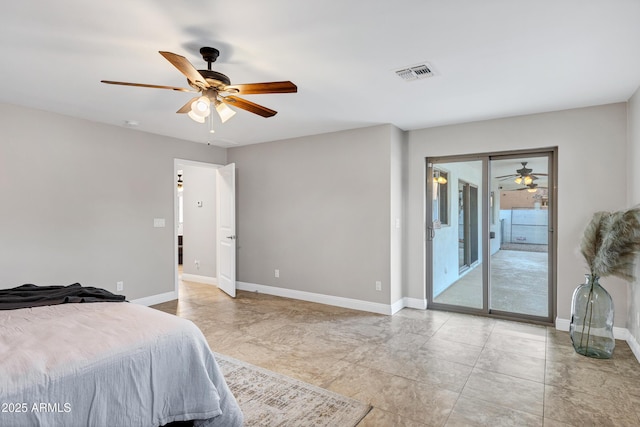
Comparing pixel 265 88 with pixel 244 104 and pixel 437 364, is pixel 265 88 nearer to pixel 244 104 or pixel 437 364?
pixel 244 104

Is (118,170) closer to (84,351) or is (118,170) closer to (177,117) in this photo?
(177,117)

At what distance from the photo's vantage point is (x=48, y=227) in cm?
402

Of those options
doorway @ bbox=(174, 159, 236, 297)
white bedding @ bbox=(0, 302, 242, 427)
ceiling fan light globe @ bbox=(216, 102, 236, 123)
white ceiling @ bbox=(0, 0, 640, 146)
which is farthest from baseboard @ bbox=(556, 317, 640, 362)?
doorway @ bbox=(174, 159, 236, 297)

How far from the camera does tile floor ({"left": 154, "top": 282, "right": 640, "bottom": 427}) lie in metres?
2.40

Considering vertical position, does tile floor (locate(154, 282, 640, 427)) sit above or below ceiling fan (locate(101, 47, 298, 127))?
below

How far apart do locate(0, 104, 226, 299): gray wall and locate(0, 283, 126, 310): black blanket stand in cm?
141

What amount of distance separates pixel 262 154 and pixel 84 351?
4454mm

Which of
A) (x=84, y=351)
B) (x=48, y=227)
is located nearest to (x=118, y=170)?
(x=48, y=227)

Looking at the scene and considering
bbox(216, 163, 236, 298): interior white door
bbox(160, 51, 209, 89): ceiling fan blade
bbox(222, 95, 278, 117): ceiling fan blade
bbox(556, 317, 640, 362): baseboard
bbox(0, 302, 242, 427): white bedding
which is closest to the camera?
bbox(0, 302, 242, 427): white bedding

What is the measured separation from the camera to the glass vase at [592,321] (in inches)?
129

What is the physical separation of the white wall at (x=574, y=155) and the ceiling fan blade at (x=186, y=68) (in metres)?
3.39

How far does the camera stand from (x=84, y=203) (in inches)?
171

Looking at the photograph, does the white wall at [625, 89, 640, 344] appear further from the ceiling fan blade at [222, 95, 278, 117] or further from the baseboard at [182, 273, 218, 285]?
the baseboard at [182, 273, 218, 285]

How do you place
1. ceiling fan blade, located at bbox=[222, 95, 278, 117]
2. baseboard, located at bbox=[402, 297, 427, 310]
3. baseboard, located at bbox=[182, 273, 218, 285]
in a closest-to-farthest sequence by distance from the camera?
ceiling fan blade, located at bbox=[222, 95, 278, 117] < baseboard, located at bbox=[402, 297, 427, 310] < baseboard, located at bbox=[182, 273, 218, 285]
